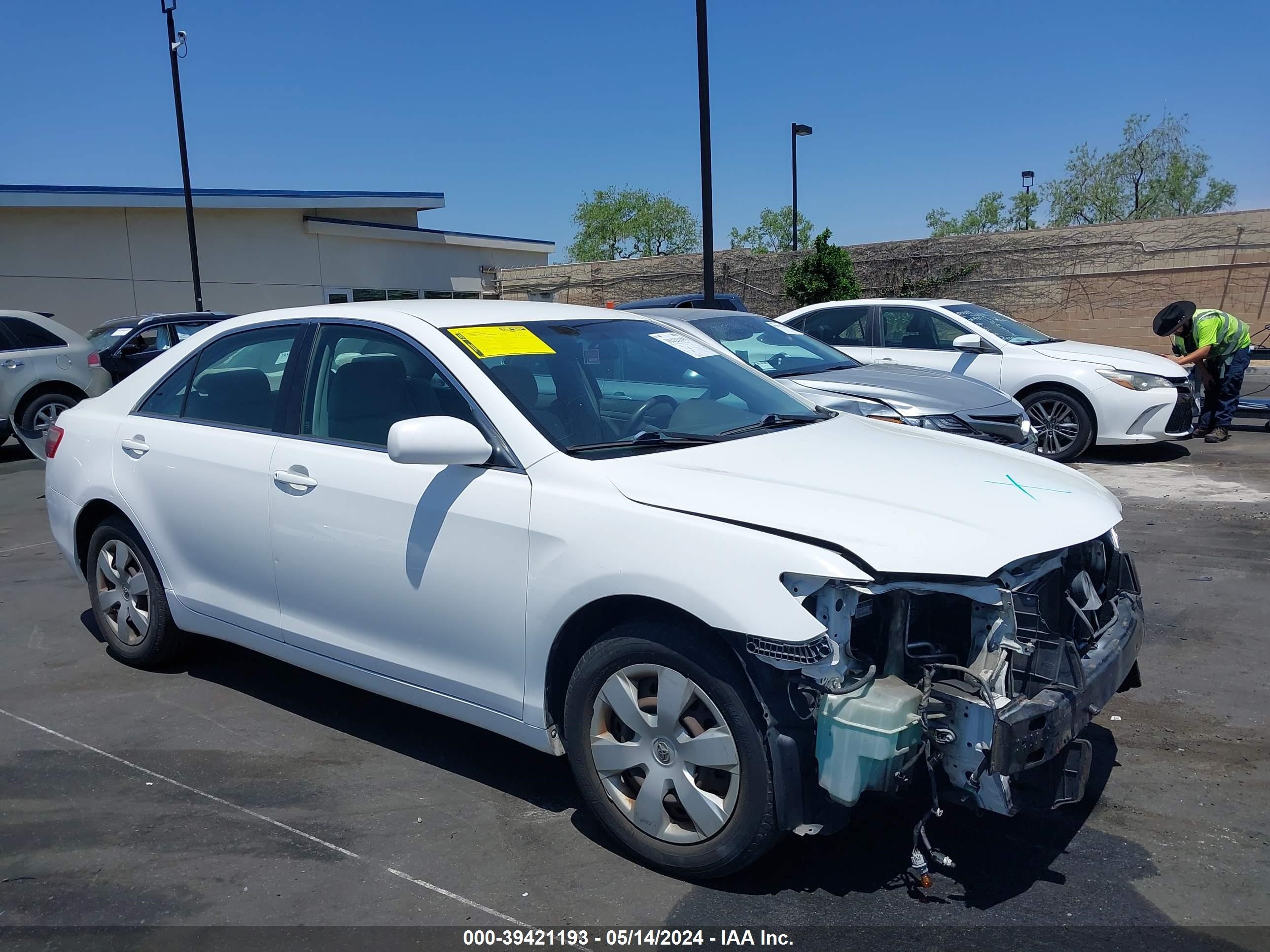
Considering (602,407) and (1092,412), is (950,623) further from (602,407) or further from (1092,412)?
(1092,412)

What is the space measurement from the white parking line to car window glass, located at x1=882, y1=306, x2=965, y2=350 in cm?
869

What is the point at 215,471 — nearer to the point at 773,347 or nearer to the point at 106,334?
the point at 773,347

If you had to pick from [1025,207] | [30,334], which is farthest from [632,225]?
[30,334]

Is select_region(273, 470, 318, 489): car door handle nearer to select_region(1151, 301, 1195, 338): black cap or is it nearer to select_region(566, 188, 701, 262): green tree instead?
select_region(1151, 301, 1195, 338): black cap

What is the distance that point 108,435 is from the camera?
4848 millimetres

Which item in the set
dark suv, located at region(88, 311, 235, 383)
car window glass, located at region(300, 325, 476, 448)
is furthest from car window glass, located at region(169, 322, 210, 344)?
car window glass, located at region(300, 325, 476, 448)

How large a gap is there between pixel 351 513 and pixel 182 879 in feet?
4.18

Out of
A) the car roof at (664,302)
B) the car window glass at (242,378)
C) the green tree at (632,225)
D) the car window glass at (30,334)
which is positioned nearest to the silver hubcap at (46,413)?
the car window glass at (30,334)

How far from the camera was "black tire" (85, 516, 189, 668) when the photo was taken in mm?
4723

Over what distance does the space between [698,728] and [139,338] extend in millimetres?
14727

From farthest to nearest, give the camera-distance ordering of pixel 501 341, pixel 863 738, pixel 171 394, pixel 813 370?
pixel 813 370 → pixel 171 394 → pixel 501 341 → pixel 863 738

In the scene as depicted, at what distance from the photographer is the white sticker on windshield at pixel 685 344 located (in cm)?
441

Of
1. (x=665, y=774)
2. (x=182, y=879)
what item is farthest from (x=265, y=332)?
(x=665, y=774)

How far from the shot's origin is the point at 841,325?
11148 mm
